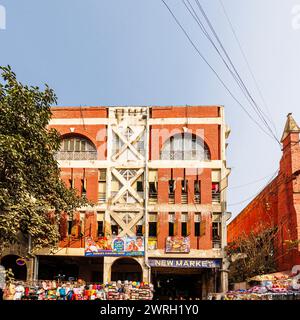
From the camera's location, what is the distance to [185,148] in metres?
32.1

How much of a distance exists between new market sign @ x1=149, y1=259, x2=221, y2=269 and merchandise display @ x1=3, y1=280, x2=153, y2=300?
2.10 metres

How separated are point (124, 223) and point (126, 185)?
2.62 meters

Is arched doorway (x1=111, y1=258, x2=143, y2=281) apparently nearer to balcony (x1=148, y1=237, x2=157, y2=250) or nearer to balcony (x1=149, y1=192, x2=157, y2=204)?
balcony (x1=148, y1=237, x2=157, y2=250)

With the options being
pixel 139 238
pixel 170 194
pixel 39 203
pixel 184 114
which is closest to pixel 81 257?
pixel 139 238

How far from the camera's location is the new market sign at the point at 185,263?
2975 cm

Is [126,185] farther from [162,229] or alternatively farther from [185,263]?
[185,263]

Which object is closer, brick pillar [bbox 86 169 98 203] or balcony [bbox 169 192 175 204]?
balcony [bbox 169 192 175 204]

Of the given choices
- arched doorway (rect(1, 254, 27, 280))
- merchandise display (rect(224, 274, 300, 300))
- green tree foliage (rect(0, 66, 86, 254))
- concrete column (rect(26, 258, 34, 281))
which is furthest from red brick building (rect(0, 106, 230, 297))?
green tree foliage (rect(0, 66, 86, 254))

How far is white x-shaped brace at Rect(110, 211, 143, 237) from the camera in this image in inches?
1198

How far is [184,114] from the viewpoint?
32.1 metres

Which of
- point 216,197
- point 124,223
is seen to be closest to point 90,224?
point 124,223

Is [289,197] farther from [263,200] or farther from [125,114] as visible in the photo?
[125,114]

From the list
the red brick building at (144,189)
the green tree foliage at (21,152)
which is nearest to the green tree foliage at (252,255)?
the red brick building at (144,189)

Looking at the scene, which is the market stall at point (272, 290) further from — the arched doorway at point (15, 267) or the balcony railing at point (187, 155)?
the arched doorway at point (15, 267)
